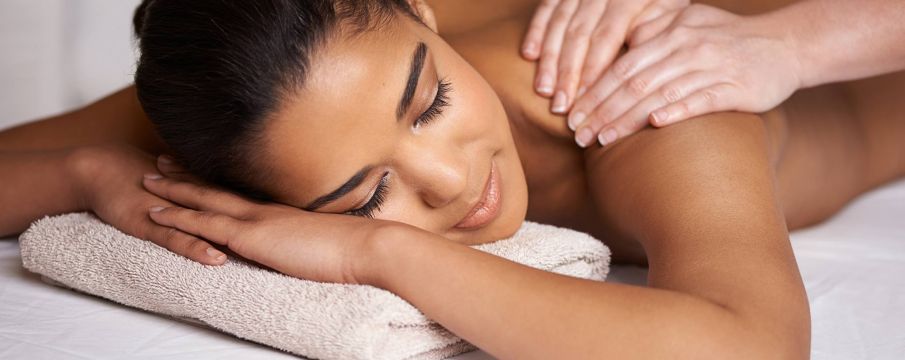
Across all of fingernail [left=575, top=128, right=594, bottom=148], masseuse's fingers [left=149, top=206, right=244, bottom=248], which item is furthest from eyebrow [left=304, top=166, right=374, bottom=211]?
fingernail [left=575, top=128, right=594, bottom=148]

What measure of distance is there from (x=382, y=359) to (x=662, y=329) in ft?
0.95

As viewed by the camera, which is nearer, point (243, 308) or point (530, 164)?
point (243, 308)

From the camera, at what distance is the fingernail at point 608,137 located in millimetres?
1424

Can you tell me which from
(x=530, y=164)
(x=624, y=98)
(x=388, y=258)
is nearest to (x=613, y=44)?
(x=624, y=98)

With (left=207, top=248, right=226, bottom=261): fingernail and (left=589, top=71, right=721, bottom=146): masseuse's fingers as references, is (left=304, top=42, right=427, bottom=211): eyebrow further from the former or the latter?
(left=589, top=71, right=721, bottom=146): masseuse's fingers

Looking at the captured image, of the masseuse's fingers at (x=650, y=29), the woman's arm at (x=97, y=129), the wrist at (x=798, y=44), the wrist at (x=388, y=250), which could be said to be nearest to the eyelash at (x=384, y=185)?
the wrist at (x=388, y=250)

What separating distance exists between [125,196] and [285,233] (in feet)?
1.13

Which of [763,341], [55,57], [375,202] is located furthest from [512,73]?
[55,57]

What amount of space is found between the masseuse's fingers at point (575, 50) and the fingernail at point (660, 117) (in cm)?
14

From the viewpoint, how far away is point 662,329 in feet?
3.52

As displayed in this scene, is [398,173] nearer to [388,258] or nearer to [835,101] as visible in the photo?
[388,258]

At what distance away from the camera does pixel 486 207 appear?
4.50 ft

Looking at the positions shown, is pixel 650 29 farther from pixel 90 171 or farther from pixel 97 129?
pixel 97 129

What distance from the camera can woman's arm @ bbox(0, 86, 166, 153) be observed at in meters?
1.78
